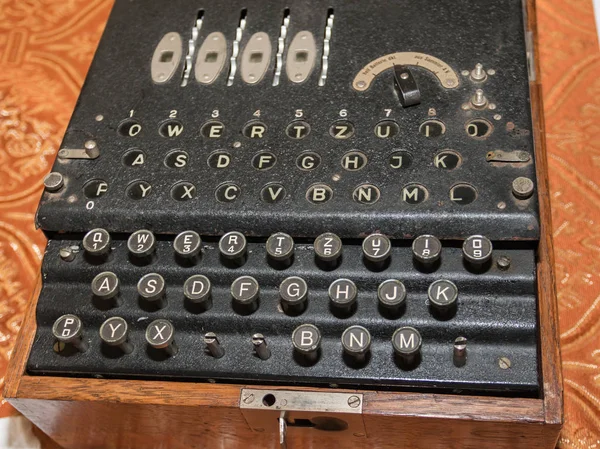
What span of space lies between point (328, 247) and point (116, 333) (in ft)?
1.28

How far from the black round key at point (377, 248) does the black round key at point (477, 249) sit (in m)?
0.13

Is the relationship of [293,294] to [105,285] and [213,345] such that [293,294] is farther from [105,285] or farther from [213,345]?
[105,285]

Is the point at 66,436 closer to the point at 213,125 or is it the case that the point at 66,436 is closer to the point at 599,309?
the point at 213,125

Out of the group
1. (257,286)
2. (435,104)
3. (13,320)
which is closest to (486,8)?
(435,104)

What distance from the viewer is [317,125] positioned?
170 cm

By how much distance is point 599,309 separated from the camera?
5.80 ft

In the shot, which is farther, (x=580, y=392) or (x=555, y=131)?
(x=555, y=131)

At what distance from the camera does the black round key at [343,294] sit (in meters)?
1.49

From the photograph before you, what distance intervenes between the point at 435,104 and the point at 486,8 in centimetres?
28

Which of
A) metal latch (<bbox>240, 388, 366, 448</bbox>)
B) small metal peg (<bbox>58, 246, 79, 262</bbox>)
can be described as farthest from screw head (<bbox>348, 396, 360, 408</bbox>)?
small metal peg (<bbox>58, 246, 79, 262</bbox>)

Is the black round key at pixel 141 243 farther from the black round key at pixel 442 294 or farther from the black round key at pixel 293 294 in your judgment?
the black round key at pixel 442 294

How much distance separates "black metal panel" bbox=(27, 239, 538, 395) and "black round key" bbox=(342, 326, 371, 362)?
3cm

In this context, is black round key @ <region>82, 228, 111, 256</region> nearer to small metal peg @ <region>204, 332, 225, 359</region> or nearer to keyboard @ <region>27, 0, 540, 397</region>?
keyboard @ <region>27, 0, 540, 397</region>

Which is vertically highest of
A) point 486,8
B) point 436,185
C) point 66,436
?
point 486,8
